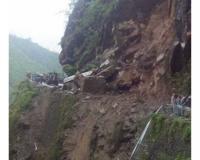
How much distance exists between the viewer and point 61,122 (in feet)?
15.5

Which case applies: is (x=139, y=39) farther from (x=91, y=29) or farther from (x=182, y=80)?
(x=91, y=29)

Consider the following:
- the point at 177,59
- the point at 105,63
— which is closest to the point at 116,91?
the point at 105,63

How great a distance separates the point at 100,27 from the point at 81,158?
1.45 m

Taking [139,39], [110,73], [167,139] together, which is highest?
[139,39]

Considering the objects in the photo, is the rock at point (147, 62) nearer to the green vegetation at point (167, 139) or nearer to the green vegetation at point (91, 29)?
the green vegetation at point (167, 139)

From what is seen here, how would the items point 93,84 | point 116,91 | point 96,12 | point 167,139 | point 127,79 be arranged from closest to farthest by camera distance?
point 167,139 < point 127,79 < point 116,91 < point 93,84 < point 96,12

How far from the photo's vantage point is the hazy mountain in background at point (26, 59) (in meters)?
4.52

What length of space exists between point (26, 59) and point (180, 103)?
61.0 inches

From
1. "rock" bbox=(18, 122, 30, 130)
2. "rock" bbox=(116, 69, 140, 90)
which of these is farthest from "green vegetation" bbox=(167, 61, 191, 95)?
"rock" bbox=(18, 122, 30, 130)

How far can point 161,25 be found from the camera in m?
4.41

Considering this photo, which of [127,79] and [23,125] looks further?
[23,125]

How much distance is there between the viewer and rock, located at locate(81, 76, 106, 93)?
4.77 metres
